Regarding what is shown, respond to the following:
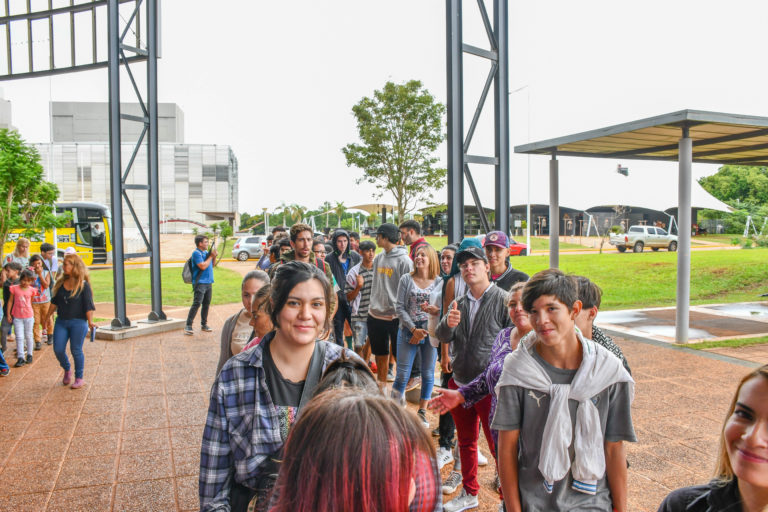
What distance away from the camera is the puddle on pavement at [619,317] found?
35.2 feet

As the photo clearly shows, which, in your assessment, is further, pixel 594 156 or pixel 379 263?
pixel 594 156

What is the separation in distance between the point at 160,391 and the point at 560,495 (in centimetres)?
524

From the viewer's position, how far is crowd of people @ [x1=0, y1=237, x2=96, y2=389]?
20.2 feet

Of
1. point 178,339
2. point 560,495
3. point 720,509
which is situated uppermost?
point 720,509

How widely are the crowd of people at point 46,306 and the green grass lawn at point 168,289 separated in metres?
5.25

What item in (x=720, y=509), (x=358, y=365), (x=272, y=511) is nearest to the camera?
(x=272, y=511)

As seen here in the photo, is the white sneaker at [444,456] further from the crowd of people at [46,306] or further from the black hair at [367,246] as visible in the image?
the crowd of people at [46,306]

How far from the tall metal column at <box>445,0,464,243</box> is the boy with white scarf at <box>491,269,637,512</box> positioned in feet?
12.9

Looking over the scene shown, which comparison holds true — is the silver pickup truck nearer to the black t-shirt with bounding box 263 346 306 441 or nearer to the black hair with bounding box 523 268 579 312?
the black hair with bounding box 523 268 579 312

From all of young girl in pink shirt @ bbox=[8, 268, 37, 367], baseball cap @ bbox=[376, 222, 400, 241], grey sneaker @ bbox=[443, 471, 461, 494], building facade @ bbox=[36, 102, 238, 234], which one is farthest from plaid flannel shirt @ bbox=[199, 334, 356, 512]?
building facade @ bbox=[36, 102, 238, 234]

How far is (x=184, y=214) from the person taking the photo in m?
68.5

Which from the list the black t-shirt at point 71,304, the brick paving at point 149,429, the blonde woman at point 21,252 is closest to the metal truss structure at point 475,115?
the brick paving at point 149,429

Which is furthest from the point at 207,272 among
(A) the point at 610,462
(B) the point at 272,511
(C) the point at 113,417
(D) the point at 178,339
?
(B) the point at 272,511

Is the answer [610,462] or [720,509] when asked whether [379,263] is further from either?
[720,509]
